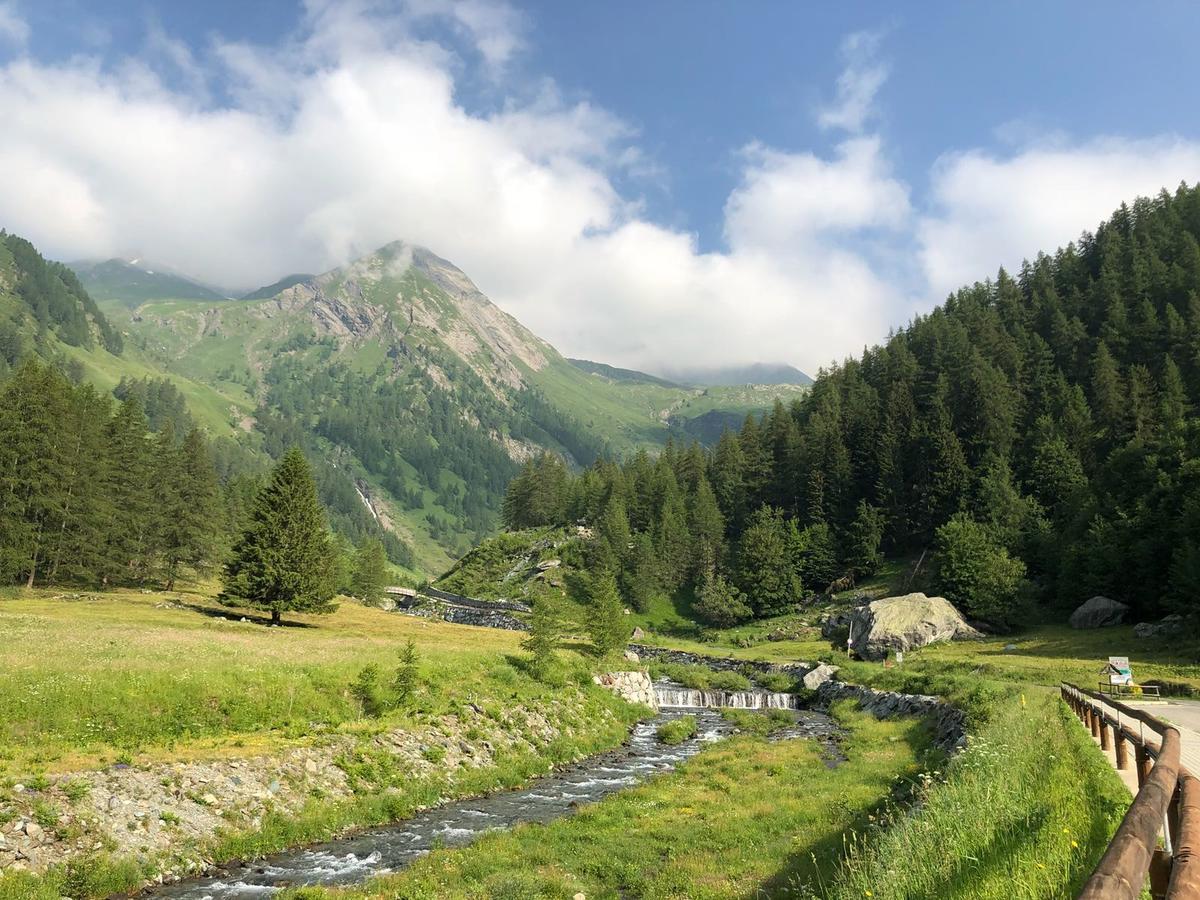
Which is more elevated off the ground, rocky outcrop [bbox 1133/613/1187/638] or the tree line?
the tree line

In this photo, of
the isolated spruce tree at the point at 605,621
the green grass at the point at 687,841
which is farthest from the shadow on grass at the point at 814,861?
the isolated spruce tree at the point at 605,621

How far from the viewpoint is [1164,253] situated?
458 feet

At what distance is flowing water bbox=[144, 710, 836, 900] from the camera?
789 inches

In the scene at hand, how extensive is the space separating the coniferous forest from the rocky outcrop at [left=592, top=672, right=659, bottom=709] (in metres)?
46.8

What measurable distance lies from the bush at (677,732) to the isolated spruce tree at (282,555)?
1351 inches

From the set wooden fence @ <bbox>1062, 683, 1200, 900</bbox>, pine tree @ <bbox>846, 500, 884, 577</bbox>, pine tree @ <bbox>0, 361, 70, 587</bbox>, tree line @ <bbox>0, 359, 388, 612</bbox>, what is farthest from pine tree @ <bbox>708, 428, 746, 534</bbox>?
wooden fence @ <bbox>1062, 683, 1200, 900</bbox>

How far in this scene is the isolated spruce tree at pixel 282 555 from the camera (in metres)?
58.9

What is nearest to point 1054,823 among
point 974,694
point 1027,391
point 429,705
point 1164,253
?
point 429,705

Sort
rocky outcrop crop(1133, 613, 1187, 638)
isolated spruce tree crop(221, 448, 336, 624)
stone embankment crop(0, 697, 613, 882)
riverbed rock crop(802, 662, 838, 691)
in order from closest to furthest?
1. stone embankment crop(0, 697, 613, 882)
2. rocky outcrop crop(1133, 613, 1187, 638)
3. isolated spruce tree crop(221, 448, 336, 624)
4. riverbed rock crop(802, 662, 838, 691)

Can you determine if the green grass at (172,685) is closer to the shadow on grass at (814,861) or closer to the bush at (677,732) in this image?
the bush at (677,732)

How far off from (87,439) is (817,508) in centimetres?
11125

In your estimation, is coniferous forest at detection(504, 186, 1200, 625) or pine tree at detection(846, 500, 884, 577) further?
pine tree at detection(846, 500, 884, 577)

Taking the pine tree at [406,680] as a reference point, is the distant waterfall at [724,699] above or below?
below

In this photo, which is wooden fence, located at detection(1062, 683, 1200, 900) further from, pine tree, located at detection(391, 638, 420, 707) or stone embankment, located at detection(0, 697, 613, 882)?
pine tree, located at detection(391, 638, 420, 707)
